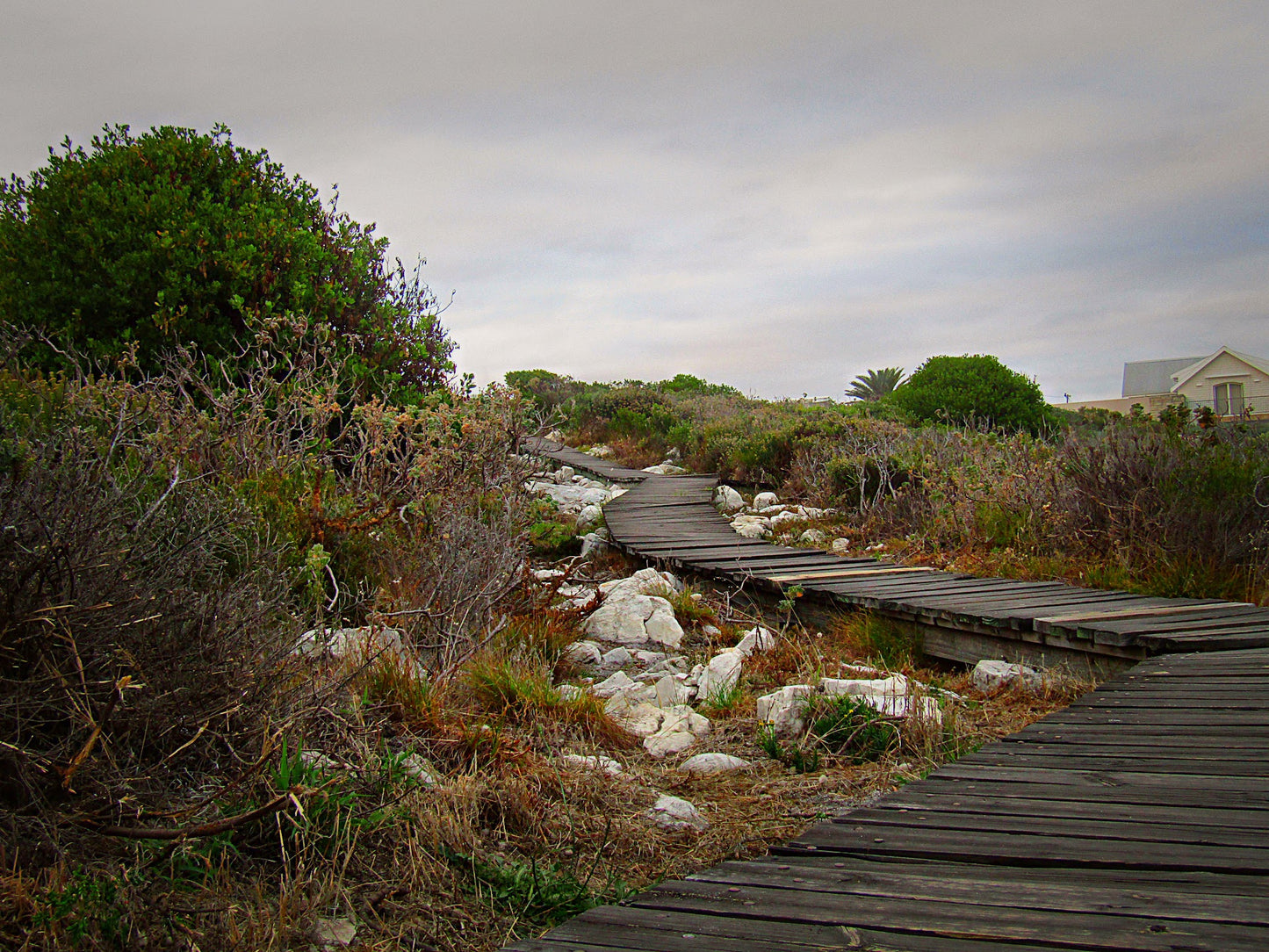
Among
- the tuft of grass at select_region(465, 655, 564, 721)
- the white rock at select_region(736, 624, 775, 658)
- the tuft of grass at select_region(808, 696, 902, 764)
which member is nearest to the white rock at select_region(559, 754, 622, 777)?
the tuft of grass at select_region(465, 655, 564, 721)

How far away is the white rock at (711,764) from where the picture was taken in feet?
11.8

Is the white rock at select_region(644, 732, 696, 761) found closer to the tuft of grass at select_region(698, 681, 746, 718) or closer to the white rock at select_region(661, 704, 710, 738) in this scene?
the white rock at select_region(661, 704, 710, 738)

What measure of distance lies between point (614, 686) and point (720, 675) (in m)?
0.61

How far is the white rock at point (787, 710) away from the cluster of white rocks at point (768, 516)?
14.5 ft

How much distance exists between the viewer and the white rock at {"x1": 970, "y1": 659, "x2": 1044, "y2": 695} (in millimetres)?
4660

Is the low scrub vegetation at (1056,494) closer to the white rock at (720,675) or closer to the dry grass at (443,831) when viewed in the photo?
the dry grass at (443,831)

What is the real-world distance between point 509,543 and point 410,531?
116 centimetres

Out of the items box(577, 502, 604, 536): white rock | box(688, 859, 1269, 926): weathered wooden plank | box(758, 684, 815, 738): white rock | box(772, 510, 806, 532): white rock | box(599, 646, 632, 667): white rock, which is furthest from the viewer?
box(577, 502, 604, 536): white rock

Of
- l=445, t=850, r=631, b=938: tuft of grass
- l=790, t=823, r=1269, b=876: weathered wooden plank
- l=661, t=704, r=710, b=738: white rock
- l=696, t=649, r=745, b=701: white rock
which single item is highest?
l=790, t=823, r=1269, b=876: weathered wooden plank

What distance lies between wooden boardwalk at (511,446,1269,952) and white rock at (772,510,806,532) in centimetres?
540

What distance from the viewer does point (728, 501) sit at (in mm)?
11219

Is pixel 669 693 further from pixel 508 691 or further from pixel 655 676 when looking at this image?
pixel 508 691

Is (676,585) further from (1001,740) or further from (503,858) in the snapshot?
(503,858)

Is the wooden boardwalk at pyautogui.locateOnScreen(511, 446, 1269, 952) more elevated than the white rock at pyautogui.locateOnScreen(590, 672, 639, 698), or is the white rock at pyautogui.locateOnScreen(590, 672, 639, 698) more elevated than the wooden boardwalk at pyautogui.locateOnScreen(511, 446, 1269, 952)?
the wooden boardwalk at pyautogui.locateOnScreen(511, 446, 1269, 952)
